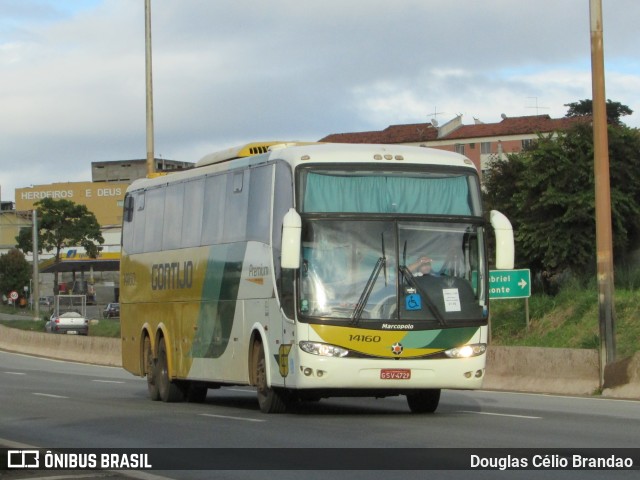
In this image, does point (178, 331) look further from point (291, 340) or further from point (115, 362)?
point (115, 362)

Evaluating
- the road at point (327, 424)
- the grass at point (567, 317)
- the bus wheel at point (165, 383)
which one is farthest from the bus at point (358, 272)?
the grass at point (567, 317)

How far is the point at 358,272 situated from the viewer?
17.4 m

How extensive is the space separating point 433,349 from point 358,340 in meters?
1.02

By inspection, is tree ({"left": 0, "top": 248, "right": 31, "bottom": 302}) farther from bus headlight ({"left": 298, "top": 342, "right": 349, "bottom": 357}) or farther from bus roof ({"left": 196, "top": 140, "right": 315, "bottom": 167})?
bus headlight ({"left": 298, "top": 342, "right": 349, "bottom": 357})

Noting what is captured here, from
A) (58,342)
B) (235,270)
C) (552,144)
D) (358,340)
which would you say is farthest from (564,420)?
(58,342)

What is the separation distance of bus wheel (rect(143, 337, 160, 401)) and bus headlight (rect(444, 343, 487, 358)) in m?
7.40

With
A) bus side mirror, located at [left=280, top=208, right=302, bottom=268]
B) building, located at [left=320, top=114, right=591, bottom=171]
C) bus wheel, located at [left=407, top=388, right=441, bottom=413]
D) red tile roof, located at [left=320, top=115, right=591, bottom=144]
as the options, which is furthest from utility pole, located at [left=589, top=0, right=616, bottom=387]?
building, located at [left=320, top=114, right=591, bottom=171]

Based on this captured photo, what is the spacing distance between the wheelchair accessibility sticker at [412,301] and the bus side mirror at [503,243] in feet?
3.73

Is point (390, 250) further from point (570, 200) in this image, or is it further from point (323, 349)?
point (570, 200)

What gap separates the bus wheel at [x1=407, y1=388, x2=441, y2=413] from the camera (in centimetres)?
1894

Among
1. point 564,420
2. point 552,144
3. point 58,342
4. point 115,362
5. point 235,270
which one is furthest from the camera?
point 58,342

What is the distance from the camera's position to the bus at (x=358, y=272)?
56.5 ft

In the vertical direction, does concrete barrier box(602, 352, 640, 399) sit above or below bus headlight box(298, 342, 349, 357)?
below

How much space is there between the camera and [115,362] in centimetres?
4425
